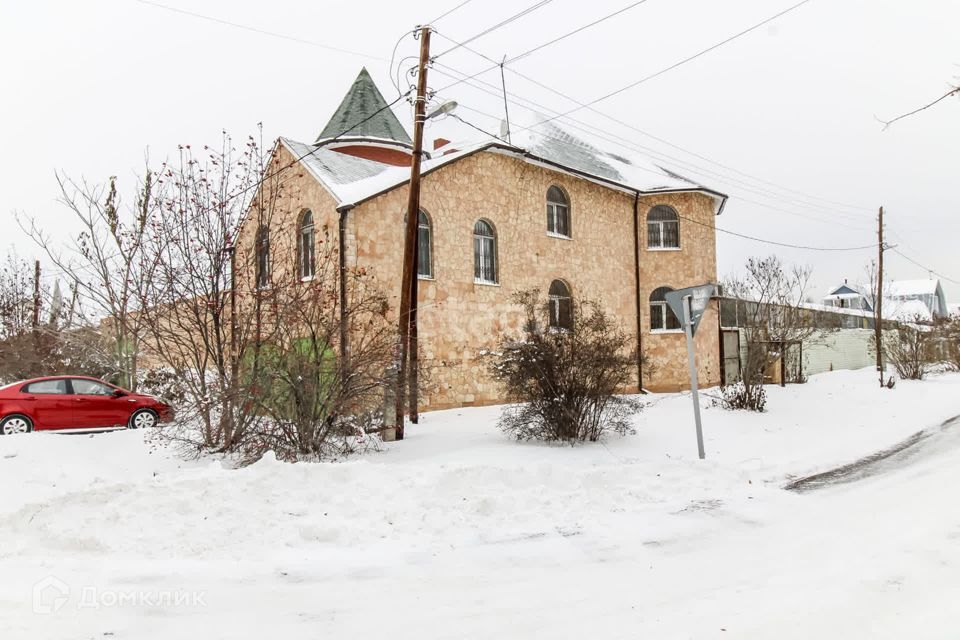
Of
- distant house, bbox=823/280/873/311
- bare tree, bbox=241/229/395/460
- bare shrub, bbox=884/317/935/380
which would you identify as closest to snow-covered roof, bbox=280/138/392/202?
bare tree, bbox=241/229/395/460

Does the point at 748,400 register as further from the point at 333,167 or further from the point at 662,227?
the point at 333,167

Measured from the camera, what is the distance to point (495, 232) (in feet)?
58.4

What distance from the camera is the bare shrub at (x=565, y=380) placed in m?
10.4

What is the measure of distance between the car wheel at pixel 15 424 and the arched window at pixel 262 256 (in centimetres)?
689

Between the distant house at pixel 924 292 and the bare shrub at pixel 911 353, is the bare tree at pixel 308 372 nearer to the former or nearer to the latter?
the bare shrub at pixel 911 353

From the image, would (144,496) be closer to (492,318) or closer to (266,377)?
(266,377)

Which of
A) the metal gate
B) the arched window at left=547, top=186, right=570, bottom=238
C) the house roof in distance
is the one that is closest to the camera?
the arched window at left=547, top=186, right=570, bottom=238

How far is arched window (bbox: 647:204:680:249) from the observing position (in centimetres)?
2208

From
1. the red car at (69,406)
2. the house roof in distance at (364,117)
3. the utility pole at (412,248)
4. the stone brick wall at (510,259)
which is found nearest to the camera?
the utility pole at (412,248)

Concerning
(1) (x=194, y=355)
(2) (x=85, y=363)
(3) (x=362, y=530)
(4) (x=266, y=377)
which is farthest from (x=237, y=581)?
(2) (x=85, y=363)

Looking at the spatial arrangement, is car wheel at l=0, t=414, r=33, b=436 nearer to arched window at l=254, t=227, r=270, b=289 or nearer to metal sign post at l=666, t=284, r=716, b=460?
arched window at l=254, t=227, r=270, b=289

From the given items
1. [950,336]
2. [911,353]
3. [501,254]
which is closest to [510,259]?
[501,254]

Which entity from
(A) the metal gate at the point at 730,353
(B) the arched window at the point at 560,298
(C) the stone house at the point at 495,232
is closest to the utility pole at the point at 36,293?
(C) the stone house at the point at 495,232

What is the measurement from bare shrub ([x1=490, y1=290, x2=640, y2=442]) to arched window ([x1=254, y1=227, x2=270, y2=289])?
4174mm
